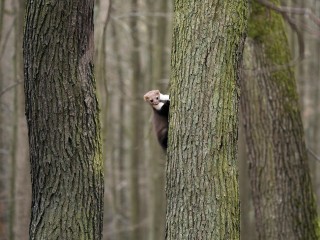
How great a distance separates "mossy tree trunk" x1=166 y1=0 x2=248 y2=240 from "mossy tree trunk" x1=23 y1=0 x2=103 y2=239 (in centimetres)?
76

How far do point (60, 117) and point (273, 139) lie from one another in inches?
143

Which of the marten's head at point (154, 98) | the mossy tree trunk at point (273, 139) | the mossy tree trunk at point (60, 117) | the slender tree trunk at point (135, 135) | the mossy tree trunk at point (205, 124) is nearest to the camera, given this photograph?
the mossy tree trunk at point (205, 124)

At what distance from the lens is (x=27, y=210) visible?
1023 cm

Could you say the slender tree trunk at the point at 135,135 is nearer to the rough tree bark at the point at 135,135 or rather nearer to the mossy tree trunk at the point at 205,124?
the rough tree bark at the point at 135,135

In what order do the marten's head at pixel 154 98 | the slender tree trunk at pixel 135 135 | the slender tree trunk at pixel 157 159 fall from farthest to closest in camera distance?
the slender tree trunk at pixel 135 135
the slender tree trunk at pixel 157 159
the marten's head at pixel 154 98

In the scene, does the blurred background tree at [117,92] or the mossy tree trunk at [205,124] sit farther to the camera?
the blurred background tree at [117,92]

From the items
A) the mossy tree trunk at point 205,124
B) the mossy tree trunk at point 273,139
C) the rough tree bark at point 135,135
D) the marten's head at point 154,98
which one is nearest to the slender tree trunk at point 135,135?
the rough tree bark at point 135,135

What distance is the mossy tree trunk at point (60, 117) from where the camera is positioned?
5.19 metres

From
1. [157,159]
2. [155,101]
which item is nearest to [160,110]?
[155,101]

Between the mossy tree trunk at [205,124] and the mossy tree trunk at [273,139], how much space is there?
2.93 m

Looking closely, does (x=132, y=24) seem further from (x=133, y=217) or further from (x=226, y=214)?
(x=226, y=214)

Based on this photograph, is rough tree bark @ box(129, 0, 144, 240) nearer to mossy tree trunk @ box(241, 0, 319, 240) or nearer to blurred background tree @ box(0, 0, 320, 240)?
blurred background tree @ box(0, 0, 320, 240)

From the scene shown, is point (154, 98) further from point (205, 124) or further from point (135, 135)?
point (135, 135)

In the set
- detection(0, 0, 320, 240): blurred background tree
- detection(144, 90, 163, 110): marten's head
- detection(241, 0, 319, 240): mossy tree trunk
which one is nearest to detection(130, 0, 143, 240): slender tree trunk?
detection(0, 0, 320, 240): blurred background tree
